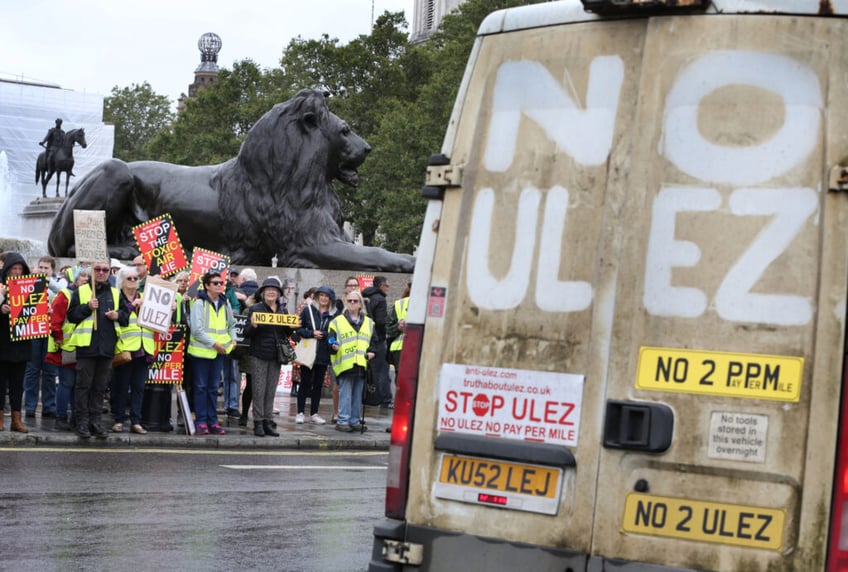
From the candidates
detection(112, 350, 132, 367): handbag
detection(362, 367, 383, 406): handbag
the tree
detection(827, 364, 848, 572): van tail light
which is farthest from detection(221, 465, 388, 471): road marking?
the tree

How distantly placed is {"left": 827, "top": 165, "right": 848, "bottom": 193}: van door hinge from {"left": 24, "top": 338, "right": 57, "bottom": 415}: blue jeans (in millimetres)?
12573

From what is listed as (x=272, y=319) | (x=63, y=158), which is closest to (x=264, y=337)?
(x=272, y=319)

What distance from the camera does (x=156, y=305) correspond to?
14.8 meters

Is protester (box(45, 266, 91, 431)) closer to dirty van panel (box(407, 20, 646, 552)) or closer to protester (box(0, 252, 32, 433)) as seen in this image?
protester (box(0, 252, 32, 433))

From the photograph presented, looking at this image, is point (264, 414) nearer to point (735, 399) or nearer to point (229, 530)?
point (229, 530)

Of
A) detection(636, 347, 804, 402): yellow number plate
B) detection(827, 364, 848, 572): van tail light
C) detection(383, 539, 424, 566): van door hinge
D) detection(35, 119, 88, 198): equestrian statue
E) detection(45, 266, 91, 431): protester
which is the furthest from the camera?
detection(35, 119, 88, 198): equestrian statue

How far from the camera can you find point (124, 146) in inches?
4843

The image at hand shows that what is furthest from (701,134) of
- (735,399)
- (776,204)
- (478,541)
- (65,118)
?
(65,118)

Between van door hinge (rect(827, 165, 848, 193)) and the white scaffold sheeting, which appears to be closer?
van door hinge (rect(827, 165, 848, 193))

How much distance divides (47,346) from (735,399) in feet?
39.9

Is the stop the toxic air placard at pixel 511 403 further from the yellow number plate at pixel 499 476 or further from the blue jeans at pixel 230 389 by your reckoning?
the blue jeans at pixel 230 389

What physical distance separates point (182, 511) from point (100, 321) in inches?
177

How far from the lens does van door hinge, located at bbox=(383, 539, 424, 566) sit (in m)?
5.24

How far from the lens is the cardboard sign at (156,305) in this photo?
48.1 ft
